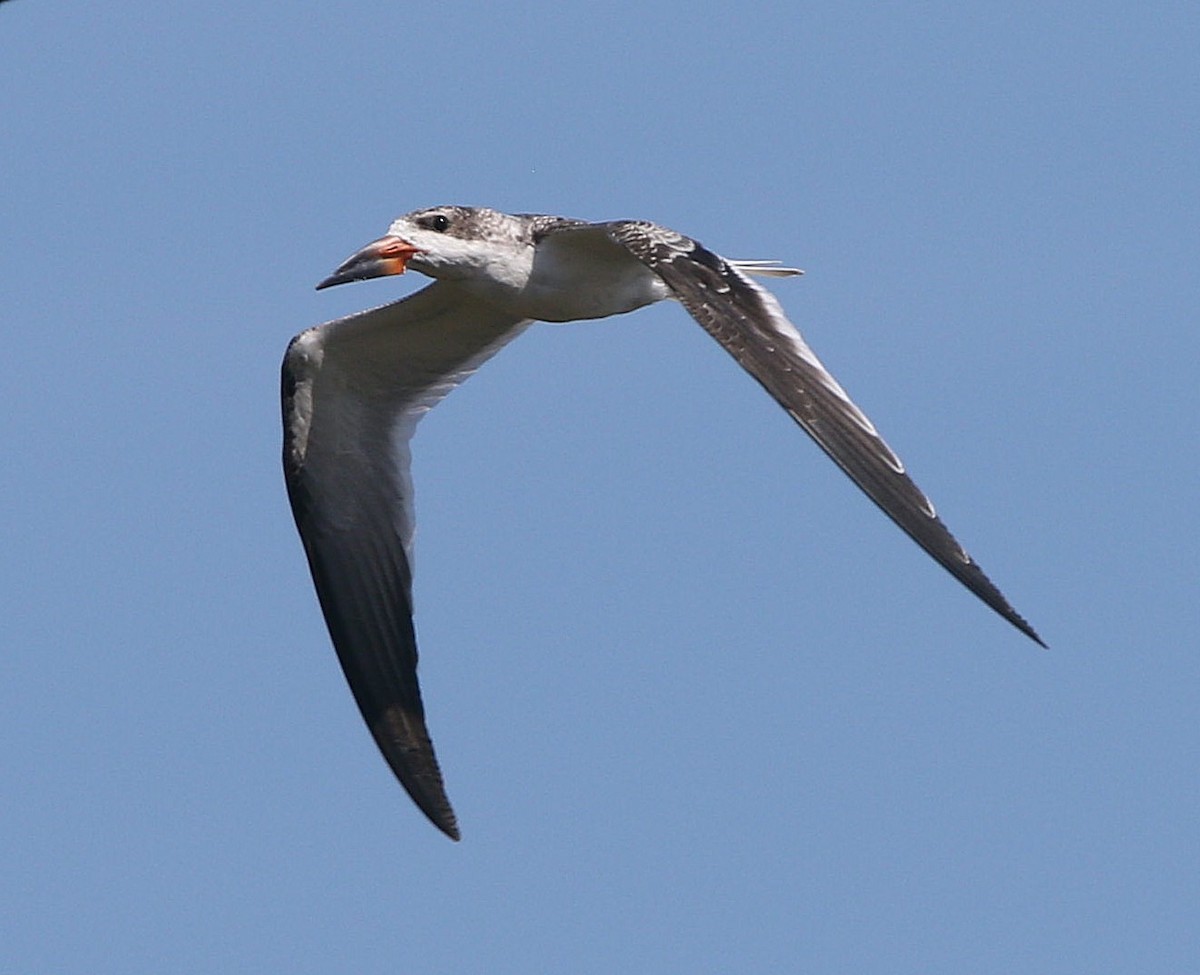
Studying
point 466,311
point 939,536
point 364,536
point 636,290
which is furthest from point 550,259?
point 939,536

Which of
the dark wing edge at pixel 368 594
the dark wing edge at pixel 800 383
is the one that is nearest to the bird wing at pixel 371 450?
the dark wing edge at pixel 368 594

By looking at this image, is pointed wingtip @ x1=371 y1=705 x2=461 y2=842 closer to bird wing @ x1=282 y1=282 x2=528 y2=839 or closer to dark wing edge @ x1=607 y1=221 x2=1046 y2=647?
bird wing @ x1=282 y1=282 x2=528 y2=839

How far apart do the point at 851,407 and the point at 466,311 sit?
4.73m

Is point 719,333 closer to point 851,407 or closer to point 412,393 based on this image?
point 851,407

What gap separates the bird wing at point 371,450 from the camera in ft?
48.2

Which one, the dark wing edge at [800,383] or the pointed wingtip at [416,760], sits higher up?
the dark wing edge at [800,383]

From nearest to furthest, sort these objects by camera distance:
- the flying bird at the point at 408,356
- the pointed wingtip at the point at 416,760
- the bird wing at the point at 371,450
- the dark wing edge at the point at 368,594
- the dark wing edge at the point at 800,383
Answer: the dark wing edge at the point at 800,383, the flying bird at the point at 408,356, the pointed wingtip at the point at 416,760, the dark wing edge at the point at 368,594, the bird wing at the point at 371,450

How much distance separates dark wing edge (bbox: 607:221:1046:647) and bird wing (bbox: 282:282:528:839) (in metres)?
2.89

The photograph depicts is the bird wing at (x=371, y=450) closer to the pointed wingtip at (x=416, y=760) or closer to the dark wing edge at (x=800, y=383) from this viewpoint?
the pointed wingtip at (x=416, y=760)

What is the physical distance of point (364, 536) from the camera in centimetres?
1495

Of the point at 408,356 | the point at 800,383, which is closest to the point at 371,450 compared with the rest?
the point at 408,356

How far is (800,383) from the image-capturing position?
36.0 feet

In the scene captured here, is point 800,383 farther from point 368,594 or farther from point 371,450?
point 371,450

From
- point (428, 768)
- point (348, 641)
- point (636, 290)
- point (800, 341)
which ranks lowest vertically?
point (428, 768)
